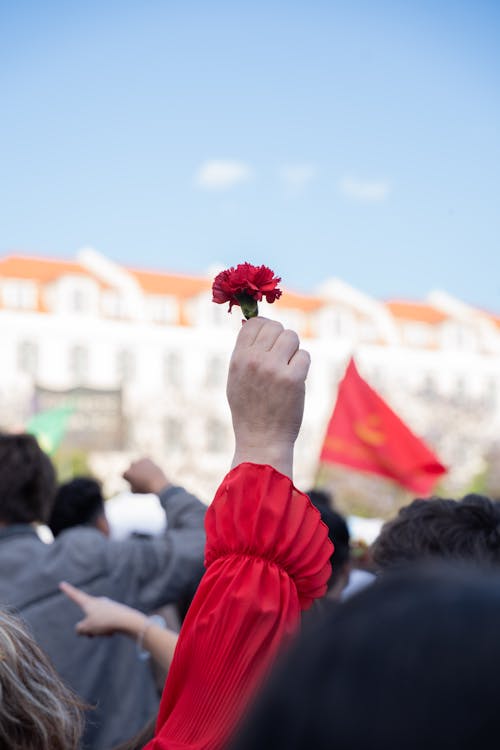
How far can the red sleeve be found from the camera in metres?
1.38

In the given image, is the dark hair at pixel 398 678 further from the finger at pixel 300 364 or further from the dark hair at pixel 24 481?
the dark hair at pixel 24 481

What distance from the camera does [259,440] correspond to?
157cm

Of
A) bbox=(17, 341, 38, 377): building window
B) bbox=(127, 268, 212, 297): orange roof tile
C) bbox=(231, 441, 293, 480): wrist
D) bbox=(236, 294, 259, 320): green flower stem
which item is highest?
bbox=(236, 294, 259, 320): green flower stem

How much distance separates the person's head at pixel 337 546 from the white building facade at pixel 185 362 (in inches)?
1383

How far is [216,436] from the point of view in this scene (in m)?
43.5

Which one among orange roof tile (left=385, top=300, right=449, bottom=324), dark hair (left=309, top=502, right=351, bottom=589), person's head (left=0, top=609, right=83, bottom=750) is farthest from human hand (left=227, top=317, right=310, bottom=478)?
orange roof tile (left=385, top=300, right=449, bottom=324)

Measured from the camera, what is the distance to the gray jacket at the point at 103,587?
2.96 m

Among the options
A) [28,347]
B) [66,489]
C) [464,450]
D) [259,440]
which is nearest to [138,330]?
[28,347]

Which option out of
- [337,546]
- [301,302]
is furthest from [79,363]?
[337,546]

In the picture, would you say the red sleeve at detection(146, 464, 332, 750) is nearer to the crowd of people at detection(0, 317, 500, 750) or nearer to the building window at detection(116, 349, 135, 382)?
the crowd of people at detection(0, 317, 500, 750)

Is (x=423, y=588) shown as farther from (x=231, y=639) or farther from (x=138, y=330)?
(x=138, y=330)

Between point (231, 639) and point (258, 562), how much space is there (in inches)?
4.6

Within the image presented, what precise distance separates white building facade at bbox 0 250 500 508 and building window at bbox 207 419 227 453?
0.04m

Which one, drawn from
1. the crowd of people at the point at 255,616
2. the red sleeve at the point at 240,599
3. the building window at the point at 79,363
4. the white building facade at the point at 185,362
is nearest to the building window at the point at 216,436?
the white building facade at the point at 185,362
